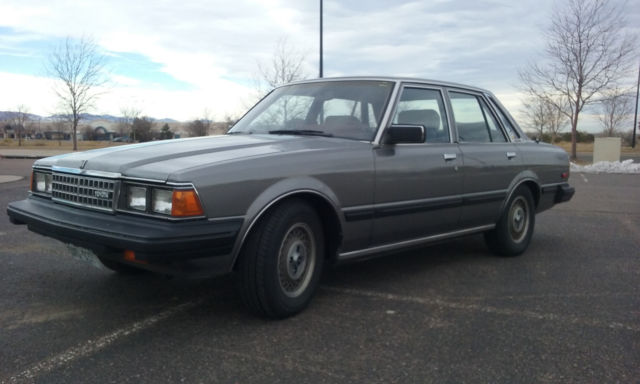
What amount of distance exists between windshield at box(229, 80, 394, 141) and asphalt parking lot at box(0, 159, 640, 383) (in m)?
1.24

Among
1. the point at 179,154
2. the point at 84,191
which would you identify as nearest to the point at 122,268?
the point at 84,191

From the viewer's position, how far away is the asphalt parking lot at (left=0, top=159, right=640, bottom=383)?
278 cm

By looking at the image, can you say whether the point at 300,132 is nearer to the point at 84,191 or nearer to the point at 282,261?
the point at 282,261

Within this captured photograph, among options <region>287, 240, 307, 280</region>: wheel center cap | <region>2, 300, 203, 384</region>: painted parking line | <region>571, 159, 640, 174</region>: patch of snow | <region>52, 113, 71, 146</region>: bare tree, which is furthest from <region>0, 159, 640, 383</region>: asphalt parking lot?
<region>52, 113, 71, 146</region>: bare tree

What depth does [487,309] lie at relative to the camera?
12.5 feet

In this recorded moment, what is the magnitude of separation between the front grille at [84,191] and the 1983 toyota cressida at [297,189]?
0.04 feet

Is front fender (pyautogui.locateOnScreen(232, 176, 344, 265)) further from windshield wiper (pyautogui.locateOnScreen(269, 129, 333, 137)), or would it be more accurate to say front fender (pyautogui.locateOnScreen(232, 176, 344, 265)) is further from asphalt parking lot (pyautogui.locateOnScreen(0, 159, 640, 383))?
windshield wiper (pyautogui.locateOnScreen(269, 129, 333, 137))

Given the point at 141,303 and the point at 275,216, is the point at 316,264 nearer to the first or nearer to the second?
the point at 275,216

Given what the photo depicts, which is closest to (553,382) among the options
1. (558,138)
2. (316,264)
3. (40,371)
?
(316,264)

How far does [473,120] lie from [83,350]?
12.5 ft

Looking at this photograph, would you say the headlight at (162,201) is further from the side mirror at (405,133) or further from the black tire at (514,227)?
the black tire at (514,227)

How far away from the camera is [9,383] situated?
102 inches

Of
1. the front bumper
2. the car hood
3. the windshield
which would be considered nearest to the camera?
the front bumper

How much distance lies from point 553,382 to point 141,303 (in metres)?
2.59
